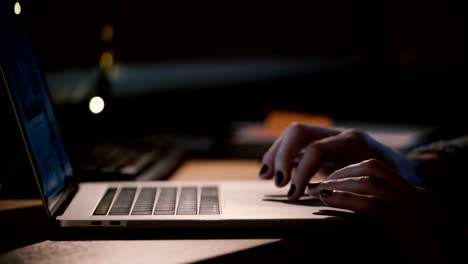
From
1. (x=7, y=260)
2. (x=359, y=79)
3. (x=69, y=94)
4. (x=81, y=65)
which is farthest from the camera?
(x=359, y=79)

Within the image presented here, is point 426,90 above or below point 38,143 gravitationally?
below

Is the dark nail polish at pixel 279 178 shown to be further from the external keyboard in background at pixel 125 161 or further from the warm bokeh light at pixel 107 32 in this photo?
the warm bokeh light at pixel 107 32

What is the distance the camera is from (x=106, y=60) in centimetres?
131

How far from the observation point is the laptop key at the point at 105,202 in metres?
0.72

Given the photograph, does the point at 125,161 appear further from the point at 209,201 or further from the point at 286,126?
the point at 286,126

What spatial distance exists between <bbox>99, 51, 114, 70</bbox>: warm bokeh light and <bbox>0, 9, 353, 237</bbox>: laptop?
44 cm

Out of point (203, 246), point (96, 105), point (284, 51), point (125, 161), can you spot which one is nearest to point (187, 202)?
point (203, 246)

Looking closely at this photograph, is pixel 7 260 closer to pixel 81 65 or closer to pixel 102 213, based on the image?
pixel 102 213

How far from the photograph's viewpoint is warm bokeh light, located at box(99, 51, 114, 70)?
131 centimetres

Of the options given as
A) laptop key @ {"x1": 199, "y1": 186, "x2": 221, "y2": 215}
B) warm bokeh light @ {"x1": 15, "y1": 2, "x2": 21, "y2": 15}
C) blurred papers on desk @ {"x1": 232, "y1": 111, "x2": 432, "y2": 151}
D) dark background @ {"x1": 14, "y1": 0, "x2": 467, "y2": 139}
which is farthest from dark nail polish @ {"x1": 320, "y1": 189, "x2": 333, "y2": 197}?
dark background @ {"x1": 14, "y1": 0, "x2": 467, "y2": 139}

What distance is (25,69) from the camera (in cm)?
78

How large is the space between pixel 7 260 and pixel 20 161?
35cm

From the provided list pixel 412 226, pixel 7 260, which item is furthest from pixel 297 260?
pixel 7 260

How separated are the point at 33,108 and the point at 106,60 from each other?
57 cm
